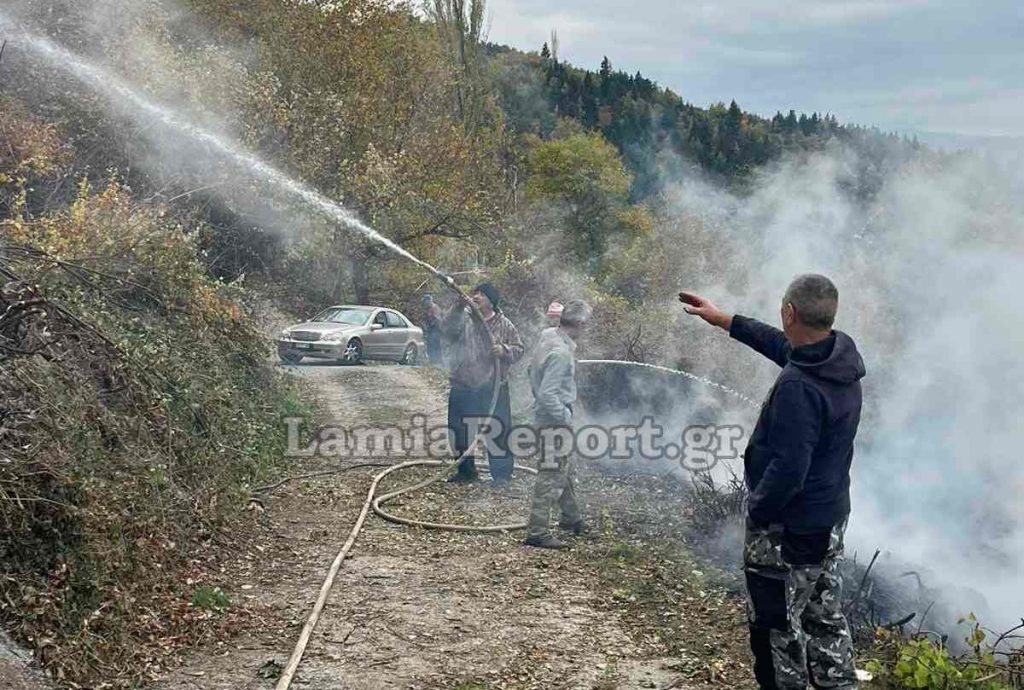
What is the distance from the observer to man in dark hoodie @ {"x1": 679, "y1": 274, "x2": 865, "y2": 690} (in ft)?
12.8

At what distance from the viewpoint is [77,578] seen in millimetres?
4961

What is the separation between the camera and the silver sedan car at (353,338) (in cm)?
1856

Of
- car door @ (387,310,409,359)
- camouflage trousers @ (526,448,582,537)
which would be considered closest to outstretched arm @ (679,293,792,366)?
camouflage trousers @ (526,448,582,537)

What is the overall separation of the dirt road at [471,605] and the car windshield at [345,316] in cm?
1069

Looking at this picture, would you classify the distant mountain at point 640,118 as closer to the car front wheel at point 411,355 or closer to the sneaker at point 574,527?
the car front wheel at point 411,355

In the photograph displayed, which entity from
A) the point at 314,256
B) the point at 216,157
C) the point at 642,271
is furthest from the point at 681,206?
the point at 216,157

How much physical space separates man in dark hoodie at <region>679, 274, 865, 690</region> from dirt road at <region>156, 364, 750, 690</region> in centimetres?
105

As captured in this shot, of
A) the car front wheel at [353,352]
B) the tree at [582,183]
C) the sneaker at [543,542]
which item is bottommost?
the car front wheel at [353,352]

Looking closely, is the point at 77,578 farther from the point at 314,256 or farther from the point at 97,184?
the point at 314,256

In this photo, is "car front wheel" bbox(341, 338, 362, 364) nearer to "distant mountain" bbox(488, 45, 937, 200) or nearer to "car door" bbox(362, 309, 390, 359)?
"car door" bbox(362, 309, 390, 359)

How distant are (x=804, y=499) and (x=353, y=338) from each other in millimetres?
15913

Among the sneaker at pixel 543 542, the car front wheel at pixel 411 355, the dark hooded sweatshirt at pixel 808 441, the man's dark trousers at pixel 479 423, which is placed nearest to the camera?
the dark hooded sweatshirt at pixel 808 441

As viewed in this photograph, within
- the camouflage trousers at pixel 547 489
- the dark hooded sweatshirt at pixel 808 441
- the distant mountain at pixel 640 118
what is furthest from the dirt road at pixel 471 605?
the distant mountain at pixel 640 118

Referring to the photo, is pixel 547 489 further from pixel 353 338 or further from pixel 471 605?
pixel 353 338
